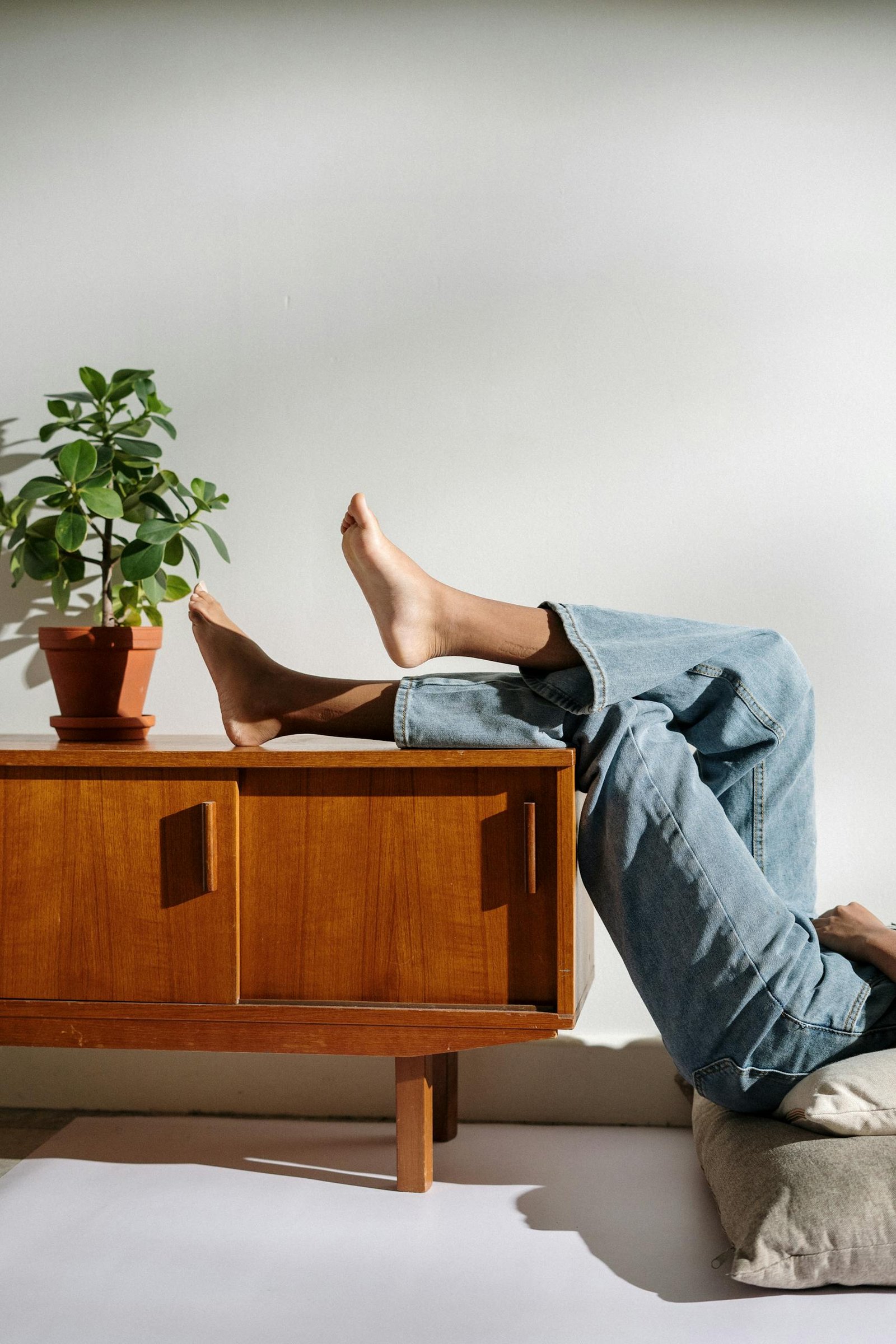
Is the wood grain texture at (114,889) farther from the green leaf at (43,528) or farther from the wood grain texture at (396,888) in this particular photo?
the green leaf at (43,528)

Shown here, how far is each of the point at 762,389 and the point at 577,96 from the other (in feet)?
2.15

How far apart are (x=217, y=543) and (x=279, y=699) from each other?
0.49 metres

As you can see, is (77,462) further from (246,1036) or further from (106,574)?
(246,1036)

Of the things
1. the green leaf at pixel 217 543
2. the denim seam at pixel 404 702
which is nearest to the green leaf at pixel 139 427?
the green leaf at pixel 217 543

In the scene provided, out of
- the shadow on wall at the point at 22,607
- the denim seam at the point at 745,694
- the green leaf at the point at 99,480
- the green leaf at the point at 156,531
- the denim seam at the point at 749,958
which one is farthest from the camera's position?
the shadow on wall at the point at 22,607

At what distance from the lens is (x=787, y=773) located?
155 centimetres

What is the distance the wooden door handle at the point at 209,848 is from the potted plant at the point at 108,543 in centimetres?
47

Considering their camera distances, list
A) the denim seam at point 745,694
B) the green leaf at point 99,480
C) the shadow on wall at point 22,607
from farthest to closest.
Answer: the shadow on wall at point 22,607
the green leaf at point 99,480
the denim seam at point 745,694

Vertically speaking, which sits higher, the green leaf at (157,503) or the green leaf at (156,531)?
the green leaf at (157,503)

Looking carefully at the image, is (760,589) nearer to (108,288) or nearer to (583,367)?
(583,367)

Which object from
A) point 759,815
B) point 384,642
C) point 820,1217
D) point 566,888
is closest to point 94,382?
point 384,642

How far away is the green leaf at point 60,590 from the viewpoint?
74.0 inches

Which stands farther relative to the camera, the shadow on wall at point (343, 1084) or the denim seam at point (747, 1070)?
the shadow on wall at point (343, 1084)

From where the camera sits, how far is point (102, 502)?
5.71 feet
